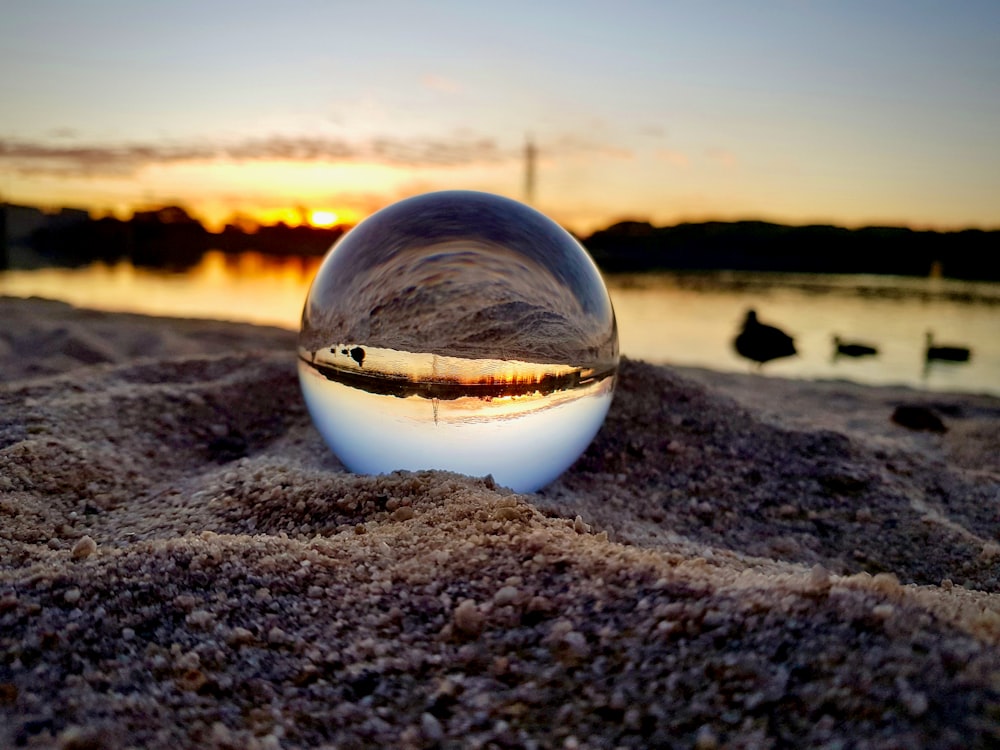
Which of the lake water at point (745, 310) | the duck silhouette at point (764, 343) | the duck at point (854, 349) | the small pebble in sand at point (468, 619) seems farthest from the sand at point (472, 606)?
the duck at point (854, 349)

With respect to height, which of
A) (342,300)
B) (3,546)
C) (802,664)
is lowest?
(3,546)

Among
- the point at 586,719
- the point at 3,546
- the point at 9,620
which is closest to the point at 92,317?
the point at 3,546

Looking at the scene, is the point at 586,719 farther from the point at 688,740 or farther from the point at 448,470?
the point at 448,470

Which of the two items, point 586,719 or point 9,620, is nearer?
point 586,719

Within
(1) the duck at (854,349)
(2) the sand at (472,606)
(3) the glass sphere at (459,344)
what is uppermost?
(3) the glass sphere at (459,344)

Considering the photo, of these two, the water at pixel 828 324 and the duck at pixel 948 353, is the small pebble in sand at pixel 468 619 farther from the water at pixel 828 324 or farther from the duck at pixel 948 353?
the duck at pixel 948 353

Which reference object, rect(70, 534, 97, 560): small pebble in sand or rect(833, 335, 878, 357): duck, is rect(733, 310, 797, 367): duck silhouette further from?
rect(70, 534, 97, 560): small pebble in sand

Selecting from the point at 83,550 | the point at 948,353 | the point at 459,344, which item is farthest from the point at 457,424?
the point at 948,353

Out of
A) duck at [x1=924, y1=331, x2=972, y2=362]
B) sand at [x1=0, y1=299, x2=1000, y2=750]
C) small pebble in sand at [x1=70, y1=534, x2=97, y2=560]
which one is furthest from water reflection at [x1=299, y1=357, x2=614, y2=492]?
duck at [x1=924, y1=331, x2=972, y2=362]
